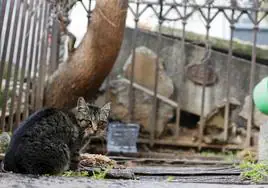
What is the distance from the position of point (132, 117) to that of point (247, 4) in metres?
2.57

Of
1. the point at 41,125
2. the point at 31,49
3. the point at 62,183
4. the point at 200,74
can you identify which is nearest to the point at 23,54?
the point at 31,49

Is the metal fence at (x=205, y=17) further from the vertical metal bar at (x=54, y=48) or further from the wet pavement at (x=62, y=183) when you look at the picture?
the wet pavement at (x=62, y=183)

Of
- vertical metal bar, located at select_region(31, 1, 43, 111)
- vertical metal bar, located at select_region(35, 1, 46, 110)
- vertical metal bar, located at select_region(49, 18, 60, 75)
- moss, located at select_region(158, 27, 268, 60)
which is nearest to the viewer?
vertical metal bar, located at select_region(31, 1, 43, 111)

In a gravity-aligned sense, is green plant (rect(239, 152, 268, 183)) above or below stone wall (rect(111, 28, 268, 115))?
below

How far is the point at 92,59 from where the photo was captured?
6.21 meters

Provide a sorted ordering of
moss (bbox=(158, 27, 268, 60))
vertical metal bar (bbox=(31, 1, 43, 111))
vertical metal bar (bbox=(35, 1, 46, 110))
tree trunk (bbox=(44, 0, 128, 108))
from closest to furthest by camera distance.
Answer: tree trunk (bbox=(44, 0, 128, 108)) → vertical metal bar (bbox=(31, 1, 43, 111)) → vertical metal bar (bbox=(35, 1, 46, 110)) → moss (bbox=(158, 27, 268, 60))

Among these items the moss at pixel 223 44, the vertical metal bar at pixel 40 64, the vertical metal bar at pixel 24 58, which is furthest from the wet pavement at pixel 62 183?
the moss at pixel 223 44

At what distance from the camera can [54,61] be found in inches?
296

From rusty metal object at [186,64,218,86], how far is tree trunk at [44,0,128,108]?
6.71 ft

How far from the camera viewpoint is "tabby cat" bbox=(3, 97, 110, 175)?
10.7ft

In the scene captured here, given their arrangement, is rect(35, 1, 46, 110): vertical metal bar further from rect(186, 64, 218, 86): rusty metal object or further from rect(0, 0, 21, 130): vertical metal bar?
rect(186, 64, 218, 86): rusty metal object

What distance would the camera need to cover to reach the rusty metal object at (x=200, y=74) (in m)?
8.14

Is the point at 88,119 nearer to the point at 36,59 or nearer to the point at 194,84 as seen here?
the point at 36,59

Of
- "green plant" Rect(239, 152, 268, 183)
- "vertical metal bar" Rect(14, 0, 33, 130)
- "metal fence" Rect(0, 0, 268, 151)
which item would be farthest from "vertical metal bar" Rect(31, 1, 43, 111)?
"green plant" Rect(239, 152, 268, 183)
